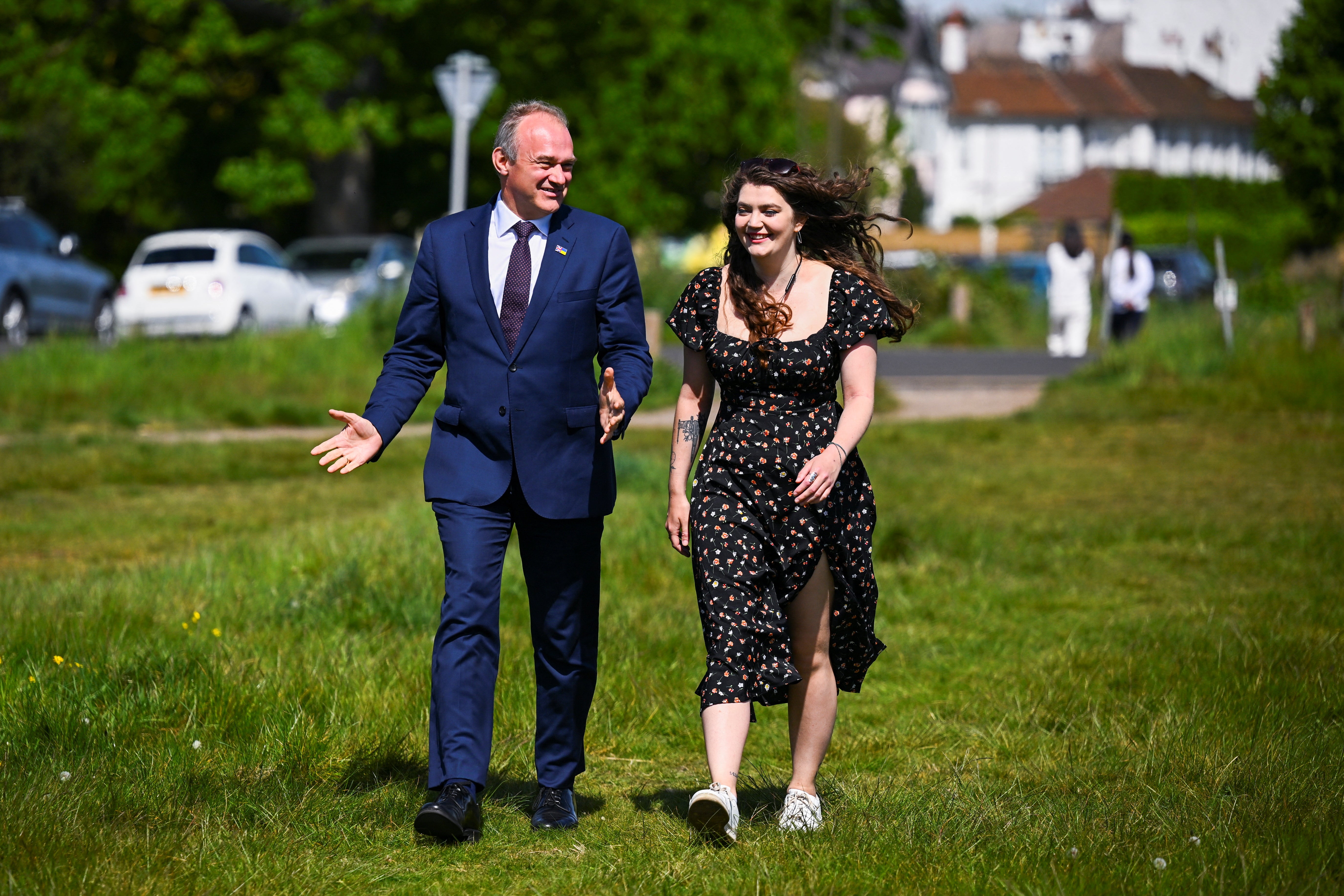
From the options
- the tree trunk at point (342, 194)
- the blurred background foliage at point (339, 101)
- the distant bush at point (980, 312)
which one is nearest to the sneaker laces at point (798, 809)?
the blurred background foliage at point (339, 101)

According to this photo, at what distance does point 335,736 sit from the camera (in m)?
5.10

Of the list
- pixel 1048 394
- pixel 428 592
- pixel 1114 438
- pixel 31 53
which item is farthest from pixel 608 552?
pixel 31 53

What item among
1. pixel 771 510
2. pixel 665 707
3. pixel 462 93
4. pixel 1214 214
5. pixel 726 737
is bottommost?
pixel 665 707

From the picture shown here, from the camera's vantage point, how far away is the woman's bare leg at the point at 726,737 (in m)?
4.21

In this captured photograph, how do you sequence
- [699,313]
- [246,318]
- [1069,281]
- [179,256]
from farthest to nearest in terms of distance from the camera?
[179,256] → [246,318] → [1069,281] → [699,313]

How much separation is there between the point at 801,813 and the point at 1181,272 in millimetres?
36155

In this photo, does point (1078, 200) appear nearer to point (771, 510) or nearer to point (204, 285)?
point (204, 285)

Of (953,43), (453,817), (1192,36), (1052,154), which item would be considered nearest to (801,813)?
(453,817)

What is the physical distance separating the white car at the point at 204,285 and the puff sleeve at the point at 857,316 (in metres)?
17.8

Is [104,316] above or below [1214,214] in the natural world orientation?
below

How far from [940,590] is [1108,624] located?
0.99 meters

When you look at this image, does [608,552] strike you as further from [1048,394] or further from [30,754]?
[1048,394]

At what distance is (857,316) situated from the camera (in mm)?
4461

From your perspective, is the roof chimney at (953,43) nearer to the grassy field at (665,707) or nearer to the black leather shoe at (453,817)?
the grassy field at (665,707)
